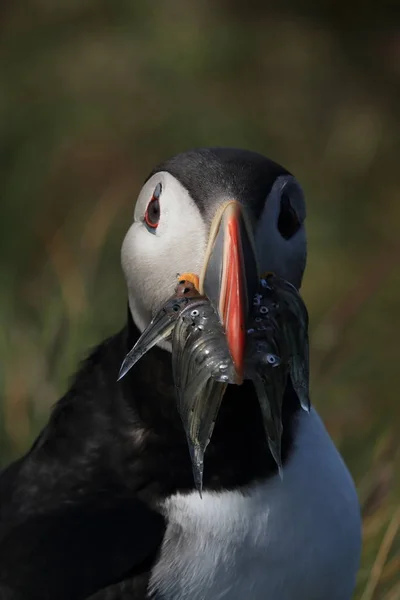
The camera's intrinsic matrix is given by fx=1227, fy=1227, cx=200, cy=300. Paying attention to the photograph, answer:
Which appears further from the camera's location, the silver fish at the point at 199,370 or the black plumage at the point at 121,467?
the black plumage at the point at 121,467

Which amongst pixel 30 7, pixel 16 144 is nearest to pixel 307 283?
pixel 16 144

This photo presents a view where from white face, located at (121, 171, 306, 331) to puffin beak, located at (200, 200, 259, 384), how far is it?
38 millimetres

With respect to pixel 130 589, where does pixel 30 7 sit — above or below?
above

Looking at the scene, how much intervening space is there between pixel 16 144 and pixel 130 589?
4306mm

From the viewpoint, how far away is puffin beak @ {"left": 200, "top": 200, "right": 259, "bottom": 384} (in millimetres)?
2113

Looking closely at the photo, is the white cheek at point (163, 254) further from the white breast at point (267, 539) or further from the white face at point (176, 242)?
the white breast at point (267, 539)

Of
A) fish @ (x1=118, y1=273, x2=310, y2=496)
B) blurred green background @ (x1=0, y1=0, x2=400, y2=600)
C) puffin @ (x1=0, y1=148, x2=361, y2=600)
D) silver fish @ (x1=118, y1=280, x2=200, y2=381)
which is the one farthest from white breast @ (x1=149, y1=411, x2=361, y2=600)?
blurred green background @ (x1=0, y1=0, x2=400, y2=600)

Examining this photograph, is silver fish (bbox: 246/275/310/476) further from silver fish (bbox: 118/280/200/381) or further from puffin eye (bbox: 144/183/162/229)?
puffin eye (bbox: 144/183/162/229)

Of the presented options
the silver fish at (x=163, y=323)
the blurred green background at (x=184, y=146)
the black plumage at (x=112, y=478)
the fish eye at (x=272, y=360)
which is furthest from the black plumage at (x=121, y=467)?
the blurred green background at (x=184, y=146)

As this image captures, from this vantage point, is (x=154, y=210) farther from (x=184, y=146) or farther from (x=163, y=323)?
(x=184, y=146)

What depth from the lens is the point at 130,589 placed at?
2.42m

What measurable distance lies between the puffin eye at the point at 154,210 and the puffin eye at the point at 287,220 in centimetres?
24

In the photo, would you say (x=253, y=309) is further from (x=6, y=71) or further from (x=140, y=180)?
(x=6, y=71)

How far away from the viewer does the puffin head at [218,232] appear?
7.04ft
